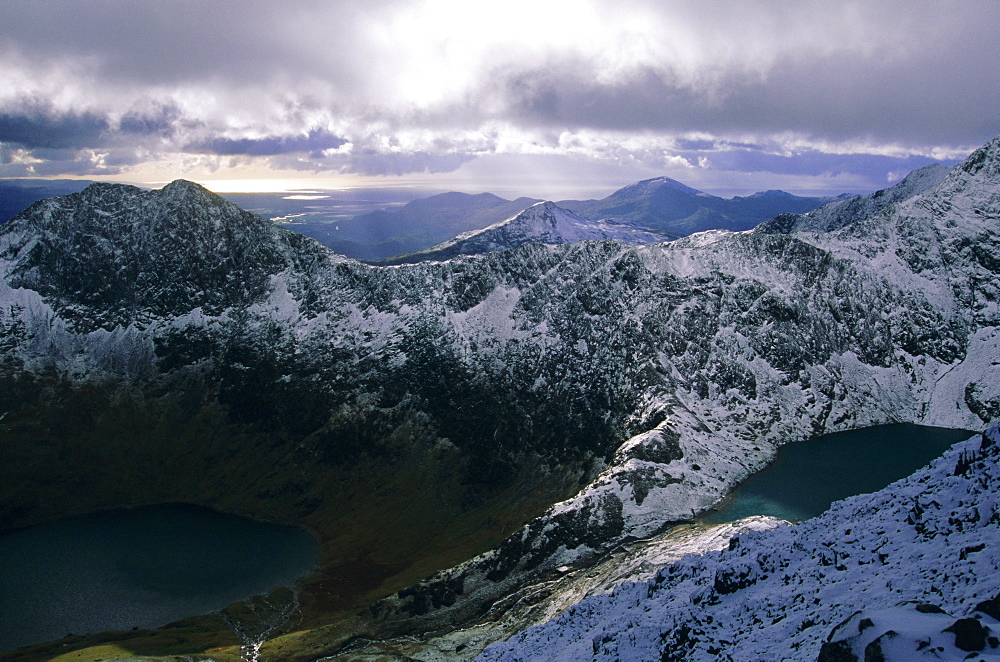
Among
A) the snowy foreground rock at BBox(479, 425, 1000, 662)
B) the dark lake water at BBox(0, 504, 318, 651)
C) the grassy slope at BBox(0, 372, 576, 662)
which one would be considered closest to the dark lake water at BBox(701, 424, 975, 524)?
the grassy slope at BBox(0, 372, 576, 662)

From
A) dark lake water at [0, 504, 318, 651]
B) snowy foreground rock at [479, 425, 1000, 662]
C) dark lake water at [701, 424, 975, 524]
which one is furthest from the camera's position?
dark lake water at [701, 424, 975, 524]

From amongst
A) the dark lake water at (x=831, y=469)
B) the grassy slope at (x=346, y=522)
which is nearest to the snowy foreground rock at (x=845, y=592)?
the dark lake water at (x=831, y=469)

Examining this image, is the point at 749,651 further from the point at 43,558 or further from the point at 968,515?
the point at 43,558

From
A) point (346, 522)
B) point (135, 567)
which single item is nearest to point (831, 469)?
point (346, 522)

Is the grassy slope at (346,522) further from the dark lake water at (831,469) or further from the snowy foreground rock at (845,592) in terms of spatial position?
the snowy foreground rock at (845,592)

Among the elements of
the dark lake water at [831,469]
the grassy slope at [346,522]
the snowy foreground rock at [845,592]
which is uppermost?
the snowy foreground rock at [845,592]

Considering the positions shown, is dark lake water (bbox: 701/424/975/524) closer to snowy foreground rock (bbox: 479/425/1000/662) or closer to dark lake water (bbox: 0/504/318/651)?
snowy foreground rock (bbox: 479/425/1000/662)
